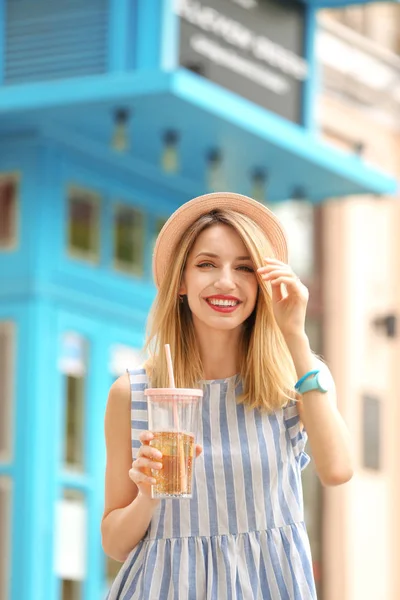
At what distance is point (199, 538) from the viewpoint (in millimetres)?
3164

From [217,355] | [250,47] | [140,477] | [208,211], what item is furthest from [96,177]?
[140,477]

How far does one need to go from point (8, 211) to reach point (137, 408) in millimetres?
4795

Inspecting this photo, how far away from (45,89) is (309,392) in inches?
172

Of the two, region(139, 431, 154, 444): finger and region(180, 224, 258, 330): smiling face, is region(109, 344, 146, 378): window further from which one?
region(139, 431, 154, 444): finger

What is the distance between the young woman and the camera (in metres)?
3.11

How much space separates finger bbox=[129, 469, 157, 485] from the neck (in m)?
0.38

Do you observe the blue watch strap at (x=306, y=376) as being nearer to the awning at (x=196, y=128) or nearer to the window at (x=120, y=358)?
the awning at (x=196, y=128)

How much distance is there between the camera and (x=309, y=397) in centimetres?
309

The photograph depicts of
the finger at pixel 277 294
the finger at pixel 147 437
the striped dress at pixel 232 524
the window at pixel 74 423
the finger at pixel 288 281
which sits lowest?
the striped dress at pixel 232 524

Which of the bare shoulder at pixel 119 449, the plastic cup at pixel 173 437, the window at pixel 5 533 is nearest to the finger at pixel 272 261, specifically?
the plastic cup at pixel 173 437

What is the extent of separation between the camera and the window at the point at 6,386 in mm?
7562

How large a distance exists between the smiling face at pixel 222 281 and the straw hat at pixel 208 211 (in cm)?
9

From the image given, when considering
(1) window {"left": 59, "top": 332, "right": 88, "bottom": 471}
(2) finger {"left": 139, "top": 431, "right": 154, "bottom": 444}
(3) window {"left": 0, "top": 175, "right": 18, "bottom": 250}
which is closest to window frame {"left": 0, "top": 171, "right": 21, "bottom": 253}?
(3) window {"left": 0, "top": 175, "right": 18, "bottom": 250}

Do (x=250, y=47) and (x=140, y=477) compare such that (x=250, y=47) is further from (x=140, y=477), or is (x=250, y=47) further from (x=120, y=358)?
(x=140, y=477)
